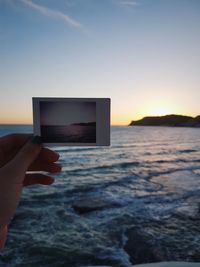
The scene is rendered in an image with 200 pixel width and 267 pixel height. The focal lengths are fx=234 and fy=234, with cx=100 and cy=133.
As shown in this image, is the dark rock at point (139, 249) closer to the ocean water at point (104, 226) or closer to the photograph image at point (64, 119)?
the ocean water at point (104, 226)

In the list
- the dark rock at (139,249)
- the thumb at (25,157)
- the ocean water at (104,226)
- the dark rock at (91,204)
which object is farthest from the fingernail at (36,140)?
the dark rock at (91,204)

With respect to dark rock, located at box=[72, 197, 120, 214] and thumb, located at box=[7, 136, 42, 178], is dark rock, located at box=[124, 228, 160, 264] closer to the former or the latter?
dark rock, located at box=[72, 197, 120, 214]

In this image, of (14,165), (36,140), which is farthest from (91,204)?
(14,165)

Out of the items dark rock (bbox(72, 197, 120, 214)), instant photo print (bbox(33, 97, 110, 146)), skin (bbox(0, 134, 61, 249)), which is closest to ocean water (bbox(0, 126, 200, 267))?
dark rock (bbox(72, 197, 120, 214))

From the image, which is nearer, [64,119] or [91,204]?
[64,119]

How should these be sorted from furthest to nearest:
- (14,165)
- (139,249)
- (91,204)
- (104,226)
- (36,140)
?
(91,204), (104,226), (139,249), (36,140), (14,165)

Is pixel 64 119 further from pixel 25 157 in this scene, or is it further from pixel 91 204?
pixel 91 204
